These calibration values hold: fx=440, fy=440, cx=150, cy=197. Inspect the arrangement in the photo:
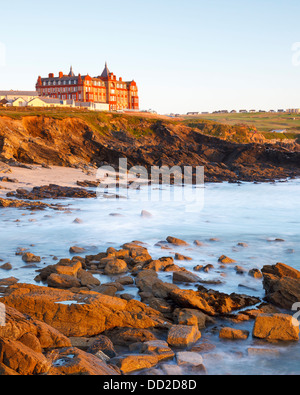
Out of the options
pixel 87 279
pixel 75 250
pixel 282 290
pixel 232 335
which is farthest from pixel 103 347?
pixel 75 250

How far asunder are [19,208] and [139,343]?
1384 cm

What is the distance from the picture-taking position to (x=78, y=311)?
24.7ft

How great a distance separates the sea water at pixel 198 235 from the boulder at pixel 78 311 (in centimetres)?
133

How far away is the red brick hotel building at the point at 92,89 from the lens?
93312mm

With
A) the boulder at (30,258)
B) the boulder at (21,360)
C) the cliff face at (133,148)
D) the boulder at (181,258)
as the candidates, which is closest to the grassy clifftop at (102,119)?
the cliff face at (133,148)

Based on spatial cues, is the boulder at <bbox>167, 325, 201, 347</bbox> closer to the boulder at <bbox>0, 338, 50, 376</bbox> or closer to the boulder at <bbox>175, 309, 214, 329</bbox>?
the boulder at <bbox>175, 309, 214, 329</bbox>

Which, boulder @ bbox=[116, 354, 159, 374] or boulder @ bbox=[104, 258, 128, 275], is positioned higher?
boulder @ bbox=[104, 258, 128, 275]

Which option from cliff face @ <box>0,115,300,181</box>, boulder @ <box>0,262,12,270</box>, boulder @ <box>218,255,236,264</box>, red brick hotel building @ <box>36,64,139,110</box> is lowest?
boulder @ <box>218,255,236,264</box>

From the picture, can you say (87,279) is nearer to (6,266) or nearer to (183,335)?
(6,266)

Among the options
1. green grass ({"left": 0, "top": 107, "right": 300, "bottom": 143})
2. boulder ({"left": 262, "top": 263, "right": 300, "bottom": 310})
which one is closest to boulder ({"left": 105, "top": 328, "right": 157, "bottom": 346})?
boulder ({"left": 262, "top": 263, "right": 300, "bottom": 310})

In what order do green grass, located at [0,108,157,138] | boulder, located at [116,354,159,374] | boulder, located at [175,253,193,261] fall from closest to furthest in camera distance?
1. boulder, located at [116,354,159,374]
2. boulder, located at [175,253,193,261]
3. green grass, located at [0,108,157,138]

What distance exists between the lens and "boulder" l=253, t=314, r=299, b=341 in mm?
7590

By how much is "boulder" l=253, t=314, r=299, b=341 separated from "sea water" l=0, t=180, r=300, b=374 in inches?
7.2

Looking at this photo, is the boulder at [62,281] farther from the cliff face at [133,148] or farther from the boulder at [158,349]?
the cliff face at [133,148]
